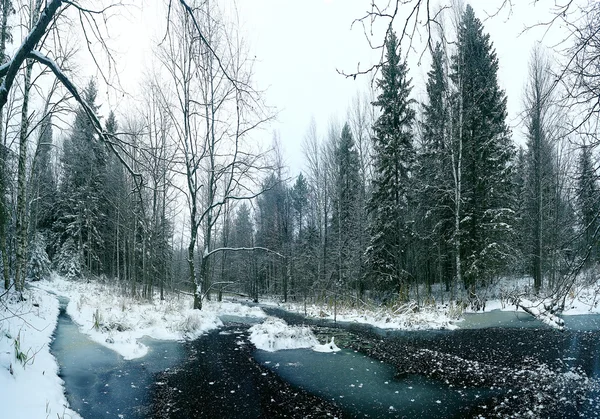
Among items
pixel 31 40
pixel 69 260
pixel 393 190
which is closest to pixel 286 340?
pixel 31 40

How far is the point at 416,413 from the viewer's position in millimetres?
4938

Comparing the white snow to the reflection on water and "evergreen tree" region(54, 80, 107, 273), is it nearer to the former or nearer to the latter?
the reflection on water

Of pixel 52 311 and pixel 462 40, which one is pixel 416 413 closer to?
pixel 52 311

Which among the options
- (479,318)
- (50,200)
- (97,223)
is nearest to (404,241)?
(479,318)

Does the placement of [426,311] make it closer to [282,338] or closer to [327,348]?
[327,348]

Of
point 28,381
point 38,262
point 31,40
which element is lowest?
point 28,381

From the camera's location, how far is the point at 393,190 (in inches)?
747

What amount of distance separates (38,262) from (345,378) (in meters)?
21.6

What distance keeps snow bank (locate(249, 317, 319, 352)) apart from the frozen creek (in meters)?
0.42

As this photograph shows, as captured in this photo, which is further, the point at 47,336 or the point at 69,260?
the point at 69,260

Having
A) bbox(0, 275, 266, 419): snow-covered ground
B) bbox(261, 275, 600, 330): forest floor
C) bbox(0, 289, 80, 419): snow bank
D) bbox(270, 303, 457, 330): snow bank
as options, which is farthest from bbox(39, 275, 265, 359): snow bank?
bbox(261, 275, 600, 330): forest floor

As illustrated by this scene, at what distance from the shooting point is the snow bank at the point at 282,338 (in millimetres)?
9039

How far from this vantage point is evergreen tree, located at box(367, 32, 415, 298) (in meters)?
18.5

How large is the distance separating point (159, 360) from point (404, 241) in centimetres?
1519
